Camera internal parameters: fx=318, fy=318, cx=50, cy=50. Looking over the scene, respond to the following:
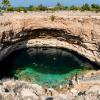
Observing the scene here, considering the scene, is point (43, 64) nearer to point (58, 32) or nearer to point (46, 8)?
point (58, 32)

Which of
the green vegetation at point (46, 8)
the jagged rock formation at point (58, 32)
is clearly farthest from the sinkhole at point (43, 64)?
the green vegetation at point (46, 8)

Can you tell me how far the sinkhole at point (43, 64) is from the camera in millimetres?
54188

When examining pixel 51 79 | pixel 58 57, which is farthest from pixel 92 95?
pixel 58 57

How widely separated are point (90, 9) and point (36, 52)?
15609mm

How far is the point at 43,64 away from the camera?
60.5 m

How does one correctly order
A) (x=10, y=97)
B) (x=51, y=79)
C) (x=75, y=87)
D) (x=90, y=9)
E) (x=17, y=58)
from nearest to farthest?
1. (x=10, y=97)
2. (x=75, y=87)
3. (x=51, y=79)
4. (x=17, y=58)
5. (x=90, y=9)

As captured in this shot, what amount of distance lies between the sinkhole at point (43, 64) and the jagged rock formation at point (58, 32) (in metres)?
1.37

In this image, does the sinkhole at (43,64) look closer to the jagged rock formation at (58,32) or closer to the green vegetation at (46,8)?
the jagged rock formation at (58,32)

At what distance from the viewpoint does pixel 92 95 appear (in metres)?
24.4

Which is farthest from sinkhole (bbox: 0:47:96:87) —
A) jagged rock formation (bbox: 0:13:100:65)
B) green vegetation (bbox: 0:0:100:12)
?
green vegetation (bbox: 0:0:100:12)

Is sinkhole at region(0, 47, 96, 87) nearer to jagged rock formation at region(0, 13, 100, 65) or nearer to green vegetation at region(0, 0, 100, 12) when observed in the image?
jagged rock formation at region(0, 13, 100, 65)

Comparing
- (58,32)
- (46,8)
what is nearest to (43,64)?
(58,32)

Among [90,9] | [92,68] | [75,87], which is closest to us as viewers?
[75,87]

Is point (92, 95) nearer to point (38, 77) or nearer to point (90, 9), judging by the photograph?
point (38, 77)
